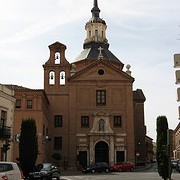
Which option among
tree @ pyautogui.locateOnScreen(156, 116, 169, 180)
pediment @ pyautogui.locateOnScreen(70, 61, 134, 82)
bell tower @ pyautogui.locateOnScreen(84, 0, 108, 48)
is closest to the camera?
tree @ pyautogui.locateOnScreen(156, 116, 169, 180)

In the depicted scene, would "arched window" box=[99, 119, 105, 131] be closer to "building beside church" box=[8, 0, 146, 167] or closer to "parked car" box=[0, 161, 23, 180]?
"building beside church" box=[8, 0, 146, 167]

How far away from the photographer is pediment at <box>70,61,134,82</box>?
56219 mm

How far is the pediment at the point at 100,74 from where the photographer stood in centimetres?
5622

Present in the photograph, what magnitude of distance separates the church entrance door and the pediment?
30.5 feet

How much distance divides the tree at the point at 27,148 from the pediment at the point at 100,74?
2659 centimetres

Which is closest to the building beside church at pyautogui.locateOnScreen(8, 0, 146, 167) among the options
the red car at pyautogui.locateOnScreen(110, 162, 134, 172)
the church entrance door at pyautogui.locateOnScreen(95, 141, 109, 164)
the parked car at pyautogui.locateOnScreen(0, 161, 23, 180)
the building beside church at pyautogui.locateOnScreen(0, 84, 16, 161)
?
the church entrance door at pyautogui.locateOnScreen(95, 141, 109, 164)

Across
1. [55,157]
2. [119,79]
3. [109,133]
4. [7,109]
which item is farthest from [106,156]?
[7,109]

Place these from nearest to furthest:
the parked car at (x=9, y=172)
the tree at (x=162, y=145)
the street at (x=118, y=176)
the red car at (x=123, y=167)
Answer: the parked car at (x=9, y=172)
the tree at (x=162, y=145)
the street at (x=118, y=176)
the red car at (x=123, y=167)

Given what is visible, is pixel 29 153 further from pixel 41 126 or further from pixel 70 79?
pixel 70 79

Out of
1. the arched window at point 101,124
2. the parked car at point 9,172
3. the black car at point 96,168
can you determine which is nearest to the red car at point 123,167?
the black car at point 96,168

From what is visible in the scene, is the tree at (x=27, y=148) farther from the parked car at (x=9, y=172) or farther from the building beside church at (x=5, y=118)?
the parked car at (x=9, y=172)

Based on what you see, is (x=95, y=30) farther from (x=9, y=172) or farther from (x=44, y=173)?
(x=9, y=172)

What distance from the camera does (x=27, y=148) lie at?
29.7 meters

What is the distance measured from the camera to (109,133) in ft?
177
